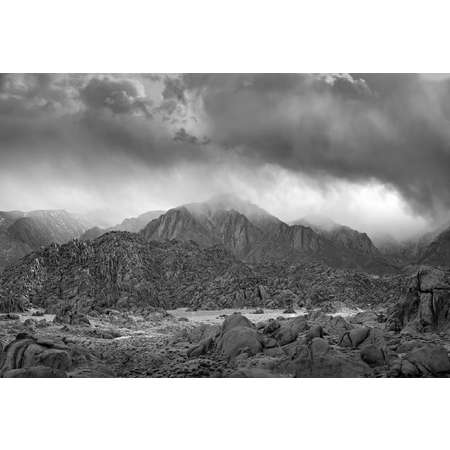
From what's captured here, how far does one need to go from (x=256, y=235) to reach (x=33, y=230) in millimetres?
6249

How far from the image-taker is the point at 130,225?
36.3 ft

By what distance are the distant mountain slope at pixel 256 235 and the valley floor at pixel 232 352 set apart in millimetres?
2916

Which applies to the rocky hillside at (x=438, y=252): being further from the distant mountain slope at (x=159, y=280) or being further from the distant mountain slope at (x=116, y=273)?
the distant mountain slope at (x=116, y=273)

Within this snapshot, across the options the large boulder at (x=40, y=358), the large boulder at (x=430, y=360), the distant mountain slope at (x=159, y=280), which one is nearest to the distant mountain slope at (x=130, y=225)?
the distant mountain slope at (x=159, y=280)

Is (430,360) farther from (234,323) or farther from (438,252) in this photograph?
(438,252)

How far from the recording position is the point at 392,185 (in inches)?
406

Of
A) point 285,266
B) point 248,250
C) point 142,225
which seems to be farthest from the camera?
point 285,266

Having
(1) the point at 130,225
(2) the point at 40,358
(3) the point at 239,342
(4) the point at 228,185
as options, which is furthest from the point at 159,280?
(2) the point at 40,358

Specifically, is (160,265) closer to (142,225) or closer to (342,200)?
(142,225)

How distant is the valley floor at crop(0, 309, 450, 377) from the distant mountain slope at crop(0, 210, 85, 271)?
2.70 meters

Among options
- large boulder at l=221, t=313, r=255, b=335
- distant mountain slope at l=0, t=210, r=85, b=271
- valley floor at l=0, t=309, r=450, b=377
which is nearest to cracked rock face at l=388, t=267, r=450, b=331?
valley floor at l=0, t=309, r=450, b=377

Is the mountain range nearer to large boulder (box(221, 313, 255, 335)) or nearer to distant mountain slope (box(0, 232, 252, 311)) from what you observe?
distant mountain slope (box(0, 232, 252, 311))

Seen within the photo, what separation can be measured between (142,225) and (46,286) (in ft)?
16.9
